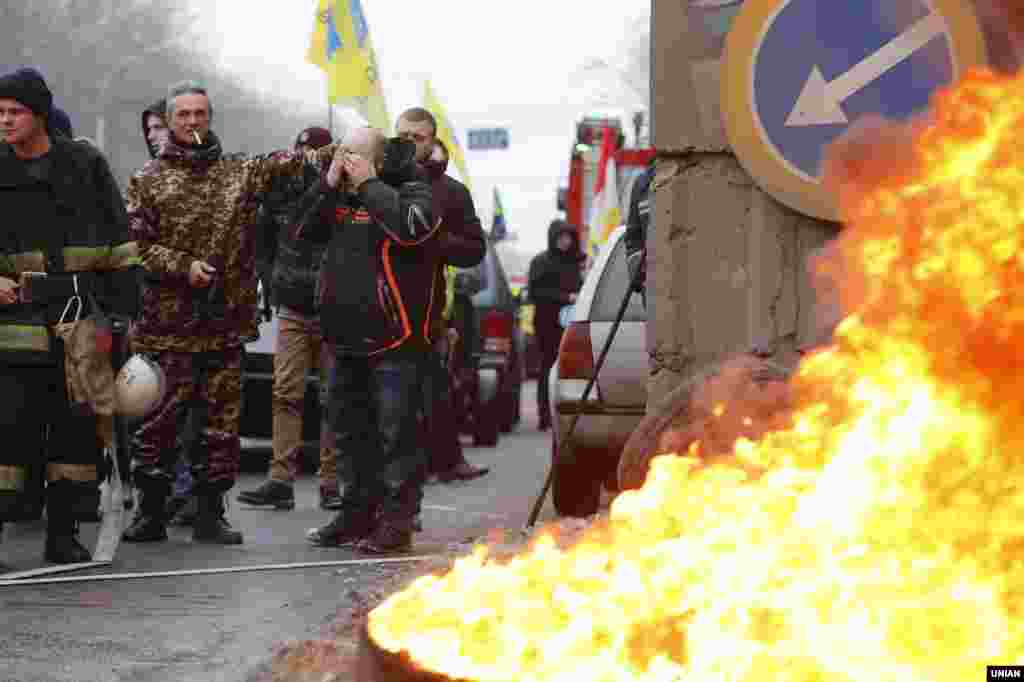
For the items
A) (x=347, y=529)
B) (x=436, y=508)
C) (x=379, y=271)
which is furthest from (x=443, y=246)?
(x=436, y=508)

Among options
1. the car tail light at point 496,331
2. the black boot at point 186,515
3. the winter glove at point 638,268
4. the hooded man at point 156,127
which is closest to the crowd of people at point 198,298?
the black boot at point 186,515

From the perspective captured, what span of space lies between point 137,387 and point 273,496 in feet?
8.94

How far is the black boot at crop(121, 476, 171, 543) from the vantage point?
29.9 ft

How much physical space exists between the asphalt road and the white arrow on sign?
6.57 ft

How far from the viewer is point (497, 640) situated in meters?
4.18

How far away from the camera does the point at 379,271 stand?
8.56 metres

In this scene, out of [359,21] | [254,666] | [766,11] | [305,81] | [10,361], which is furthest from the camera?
[305,81]

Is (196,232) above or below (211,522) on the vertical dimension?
above

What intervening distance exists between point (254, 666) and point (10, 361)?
2.70 meters

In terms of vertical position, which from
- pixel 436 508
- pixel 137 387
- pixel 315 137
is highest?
pixel 315 137

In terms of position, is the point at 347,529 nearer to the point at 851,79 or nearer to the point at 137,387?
the point at 137,387

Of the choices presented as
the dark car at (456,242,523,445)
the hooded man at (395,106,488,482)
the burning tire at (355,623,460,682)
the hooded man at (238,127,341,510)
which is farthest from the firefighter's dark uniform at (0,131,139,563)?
the dark car at (456,242,523,445)

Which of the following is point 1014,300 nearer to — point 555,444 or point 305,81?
point 555,444

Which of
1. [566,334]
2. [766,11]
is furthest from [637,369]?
[766,11]
